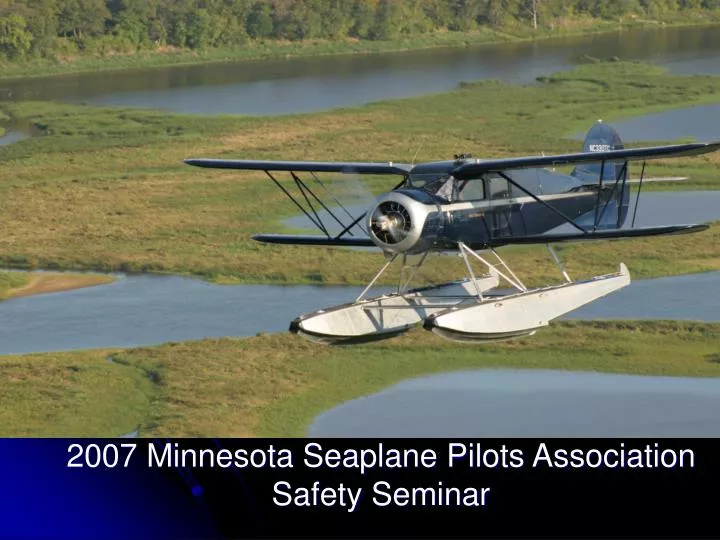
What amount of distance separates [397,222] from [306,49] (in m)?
90.7

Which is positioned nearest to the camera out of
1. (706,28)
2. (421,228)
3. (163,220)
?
(421,228)

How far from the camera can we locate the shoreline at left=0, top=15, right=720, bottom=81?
103m

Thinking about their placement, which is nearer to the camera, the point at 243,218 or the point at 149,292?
the point at 149,292

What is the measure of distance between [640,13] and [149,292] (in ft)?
334

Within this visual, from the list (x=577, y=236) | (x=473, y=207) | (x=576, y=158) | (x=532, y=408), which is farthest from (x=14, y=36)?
(x=576, y=158)

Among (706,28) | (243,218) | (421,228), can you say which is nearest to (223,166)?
(421,228)

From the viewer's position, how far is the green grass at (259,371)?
89.6 feet

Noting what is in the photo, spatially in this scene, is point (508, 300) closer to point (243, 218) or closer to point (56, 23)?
point (243, 218)

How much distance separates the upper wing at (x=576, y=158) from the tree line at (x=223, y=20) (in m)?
82.9

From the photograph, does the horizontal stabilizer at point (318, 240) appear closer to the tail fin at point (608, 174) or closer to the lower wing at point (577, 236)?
the lower wing at point (577, 236)

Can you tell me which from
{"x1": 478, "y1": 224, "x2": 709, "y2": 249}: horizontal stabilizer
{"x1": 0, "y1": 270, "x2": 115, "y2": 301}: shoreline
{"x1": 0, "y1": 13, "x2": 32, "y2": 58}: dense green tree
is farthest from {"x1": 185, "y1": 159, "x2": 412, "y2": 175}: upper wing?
{"x1": 0, "y1": 13, "x2": 32, "y2": 58}: dense green tree

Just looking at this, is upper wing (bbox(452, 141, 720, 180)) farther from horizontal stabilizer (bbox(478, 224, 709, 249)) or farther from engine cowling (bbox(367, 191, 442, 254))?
engine cowling (bbox(367, 191, 442, 254))

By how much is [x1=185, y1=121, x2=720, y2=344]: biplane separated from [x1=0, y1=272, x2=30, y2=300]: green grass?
1315cm

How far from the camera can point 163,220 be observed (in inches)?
1820
